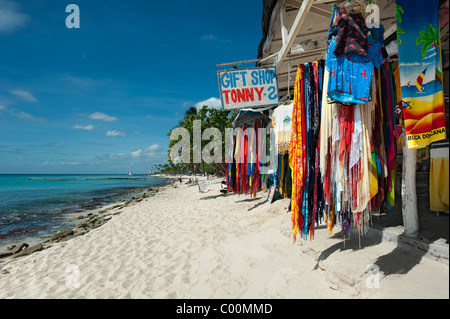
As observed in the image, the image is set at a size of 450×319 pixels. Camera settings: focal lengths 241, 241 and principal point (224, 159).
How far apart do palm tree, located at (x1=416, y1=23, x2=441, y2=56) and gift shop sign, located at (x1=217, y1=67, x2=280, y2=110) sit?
287 cm

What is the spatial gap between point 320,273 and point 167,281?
8.09ft

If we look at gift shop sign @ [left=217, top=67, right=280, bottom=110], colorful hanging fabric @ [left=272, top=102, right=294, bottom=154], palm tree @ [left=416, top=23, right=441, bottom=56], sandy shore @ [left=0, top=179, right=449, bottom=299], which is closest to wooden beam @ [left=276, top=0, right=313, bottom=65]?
gift shop sign @ [left=217, top=67, right=280, bottom=110]

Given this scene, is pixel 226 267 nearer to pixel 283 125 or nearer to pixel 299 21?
pixel 283 125

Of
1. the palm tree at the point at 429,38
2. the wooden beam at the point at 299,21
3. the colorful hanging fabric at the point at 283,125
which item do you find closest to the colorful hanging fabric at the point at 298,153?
the wooden beam at the point at 299,21

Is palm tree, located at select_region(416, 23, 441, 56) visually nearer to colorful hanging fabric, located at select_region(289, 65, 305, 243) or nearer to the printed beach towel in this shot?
the printed beach towel

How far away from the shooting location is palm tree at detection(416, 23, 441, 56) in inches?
85.8

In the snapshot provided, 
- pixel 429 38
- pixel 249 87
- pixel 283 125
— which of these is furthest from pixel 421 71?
pixel 249 87

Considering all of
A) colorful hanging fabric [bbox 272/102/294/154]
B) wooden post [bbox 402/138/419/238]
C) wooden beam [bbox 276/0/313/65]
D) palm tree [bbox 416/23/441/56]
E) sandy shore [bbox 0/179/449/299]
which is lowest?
sandy shore [bbox 0/179/449/299]

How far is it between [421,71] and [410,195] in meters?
1.46

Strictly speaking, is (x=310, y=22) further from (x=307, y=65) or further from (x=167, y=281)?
(x=167, y=281)

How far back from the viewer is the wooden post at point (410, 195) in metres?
2.83

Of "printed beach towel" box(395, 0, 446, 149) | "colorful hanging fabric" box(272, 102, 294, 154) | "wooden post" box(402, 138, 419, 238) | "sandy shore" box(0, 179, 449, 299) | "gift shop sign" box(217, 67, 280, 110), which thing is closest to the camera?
"printed beach towel" box(395, 0, 446, 149)

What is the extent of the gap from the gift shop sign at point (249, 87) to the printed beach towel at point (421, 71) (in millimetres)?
2760

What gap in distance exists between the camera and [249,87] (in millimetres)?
5059
